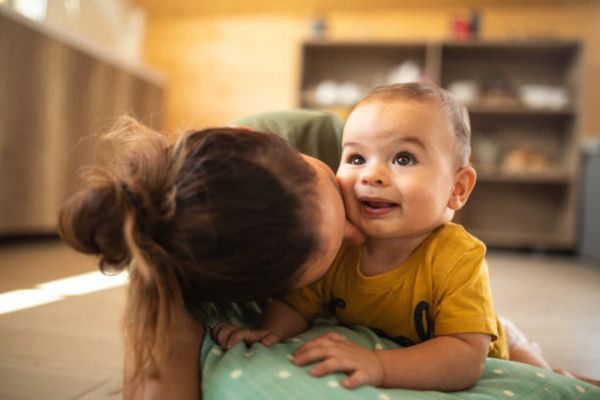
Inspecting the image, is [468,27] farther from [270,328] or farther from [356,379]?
[356,379]

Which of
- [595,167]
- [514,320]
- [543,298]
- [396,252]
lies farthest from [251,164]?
[595,167]

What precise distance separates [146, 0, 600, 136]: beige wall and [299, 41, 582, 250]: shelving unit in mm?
154

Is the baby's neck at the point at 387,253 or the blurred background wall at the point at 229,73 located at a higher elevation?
the blurred background wall at the point at 229,73

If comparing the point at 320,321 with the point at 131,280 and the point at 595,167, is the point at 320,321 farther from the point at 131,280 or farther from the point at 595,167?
the point at 595,167

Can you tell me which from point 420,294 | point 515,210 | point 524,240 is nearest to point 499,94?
point 515,210

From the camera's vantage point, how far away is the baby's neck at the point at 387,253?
72 centimetres

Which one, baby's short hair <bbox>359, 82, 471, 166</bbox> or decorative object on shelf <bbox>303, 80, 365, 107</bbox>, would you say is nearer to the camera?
baby's short hair <bbox>359, 82, 471, 166</bbox>

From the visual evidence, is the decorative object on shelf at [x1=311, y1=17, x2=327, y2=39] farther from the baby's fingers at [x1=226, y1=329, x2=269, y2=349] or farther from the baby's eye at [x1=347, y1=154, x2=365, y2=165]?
the baby's fingers at [x1=226, y1=329, x2=269, y2=349]

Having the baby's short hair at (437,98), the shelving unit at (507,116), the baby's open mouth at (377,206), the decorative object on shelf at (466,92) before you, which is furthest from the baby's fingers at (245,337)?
the decorative object on shelf at (466,92)

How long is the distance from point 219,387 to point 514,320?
3.27ft

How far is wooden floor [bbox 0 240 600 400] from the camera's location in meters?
0.81

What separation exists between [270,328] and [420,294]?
22cm

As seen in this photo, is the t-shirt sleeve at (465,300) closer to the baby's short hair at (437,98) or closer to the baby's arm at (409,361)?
the baby's arm at (409,361)

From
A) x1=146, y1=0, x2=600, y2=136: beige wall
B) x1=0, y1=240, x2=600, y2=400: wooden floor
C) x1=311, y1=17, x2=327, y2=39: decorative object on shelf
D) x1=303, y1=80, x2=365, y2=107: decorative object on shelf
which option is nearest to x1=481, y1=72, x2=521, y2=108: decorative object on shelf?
x1=146, y1=0, x2=600, y2=136: beige wall
